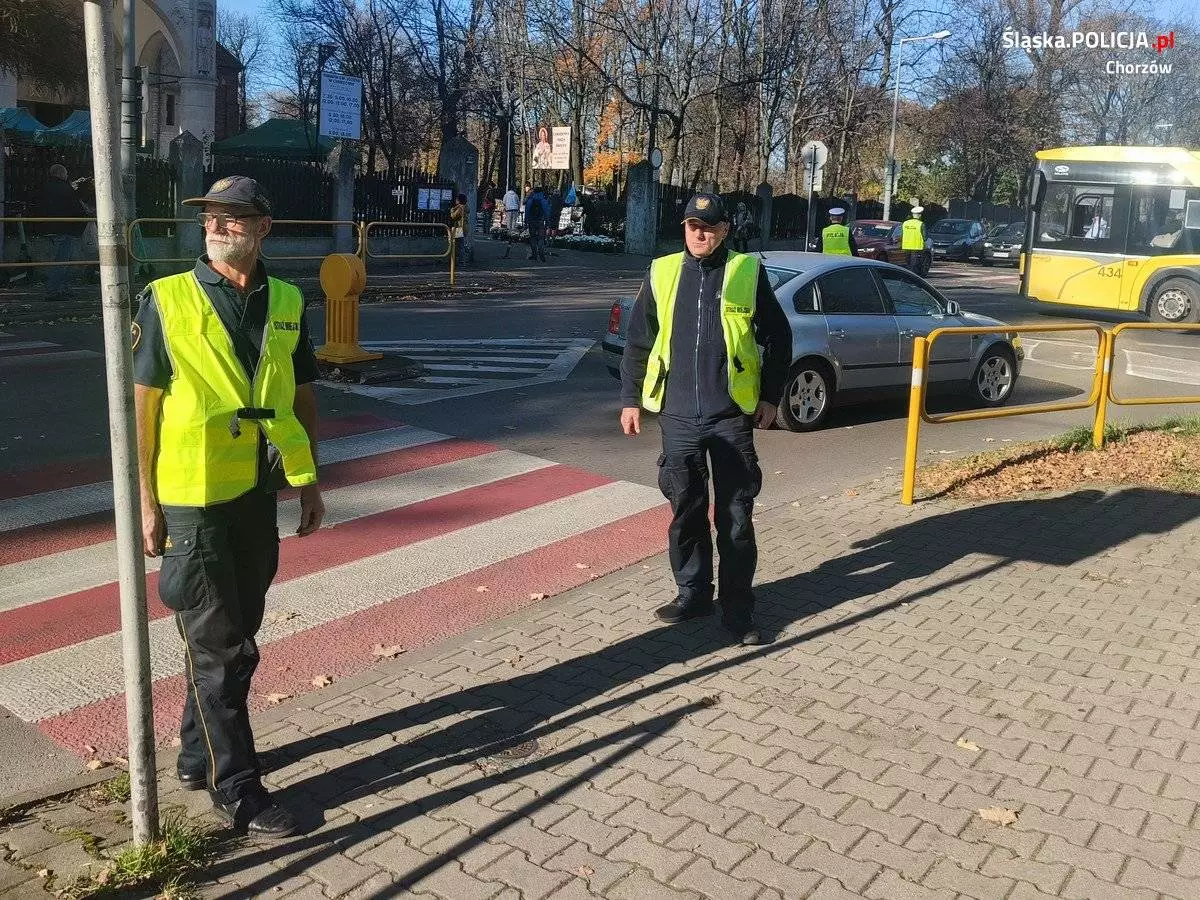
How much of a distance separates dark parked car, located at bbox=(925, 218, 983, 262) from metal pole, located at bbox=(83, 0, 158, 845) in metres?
42.6

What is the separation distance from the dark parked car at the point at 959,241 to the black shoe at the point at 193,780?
1665 inches

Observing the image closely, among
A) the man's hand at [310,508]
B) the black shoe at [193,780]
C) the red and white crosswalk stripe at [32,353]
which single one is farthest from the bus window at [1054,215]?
the black shoe at [193,780]

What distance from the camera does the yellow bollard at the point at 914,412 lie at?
8.00m

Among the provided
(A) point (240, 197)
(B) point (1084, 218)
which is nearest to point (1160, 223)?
(B) point (1084, 218)

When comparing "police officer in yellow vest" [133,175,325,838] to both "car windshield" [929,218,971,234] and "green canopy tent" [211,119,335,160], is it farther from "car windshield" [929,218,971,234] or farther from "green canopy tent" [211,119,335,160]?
"car windshield" [929,218,971,234]

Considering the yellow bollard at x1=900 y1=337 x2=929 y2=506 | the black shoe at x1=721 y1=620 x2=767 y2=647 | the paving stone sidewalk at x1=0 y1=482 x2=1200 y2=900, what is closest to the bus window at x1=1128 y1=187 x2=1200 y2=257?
the yellow bollard at x1=900 y1=337 x2=929 y2=506

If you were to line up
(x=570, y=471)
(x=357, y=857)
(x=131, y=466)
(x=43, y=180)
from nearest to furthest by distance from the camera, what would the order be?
(x=131, y=466) < (x=357, y=857) < (x=570, y=471) < (x=43, y=180)

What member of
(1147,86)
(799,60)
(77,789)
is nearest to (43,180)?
(77,789)

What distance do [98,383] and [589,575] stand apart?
674 cm

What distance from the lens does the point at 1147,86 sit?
5422 centimetres

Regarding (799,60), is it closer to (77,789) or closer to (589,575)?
(589,575)

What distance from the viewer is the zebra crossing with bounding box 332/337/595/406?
38.9ft

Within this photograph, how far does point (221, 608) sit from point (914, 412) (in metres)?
5.53

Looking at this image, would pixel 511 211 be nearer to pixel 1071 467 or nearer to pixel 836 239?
pixel 836 239
